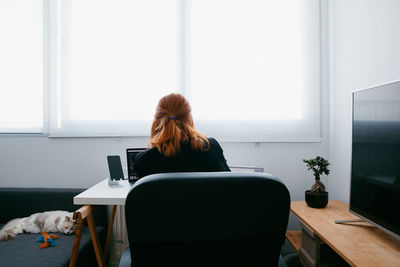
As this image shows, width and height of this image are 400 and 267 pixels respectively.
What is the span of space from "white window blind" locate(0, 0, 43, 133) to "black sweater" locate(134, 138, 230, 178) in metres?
1.61

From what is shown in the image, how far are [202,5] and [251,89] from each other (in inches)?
32.9

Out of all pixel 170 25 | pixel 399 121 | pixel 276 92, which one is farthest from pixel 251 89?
pixel 399 121

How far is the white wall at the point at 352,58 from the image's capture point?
1351 millimetres

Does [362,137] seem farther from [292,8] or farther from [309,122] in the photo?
[292,8]

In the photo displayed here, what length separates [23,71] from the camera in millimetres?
2139

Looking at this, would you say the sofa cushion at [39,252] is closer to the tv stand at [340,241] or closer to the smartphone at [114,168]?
the smartphone at [114,168]

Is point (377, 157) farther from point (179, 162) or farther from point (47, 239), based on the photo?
point (47, 239)

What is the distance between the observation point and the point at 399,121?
0.97 metres

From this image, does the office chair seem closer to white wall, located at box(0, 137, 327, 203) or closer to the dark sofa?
the dark sofa

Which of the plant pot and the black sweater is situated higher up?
the black sweater

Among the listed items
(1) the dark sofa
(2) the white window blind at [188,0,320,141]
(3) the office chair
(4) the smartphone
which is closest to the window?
(2) the white window blind at [188,0,320,141]

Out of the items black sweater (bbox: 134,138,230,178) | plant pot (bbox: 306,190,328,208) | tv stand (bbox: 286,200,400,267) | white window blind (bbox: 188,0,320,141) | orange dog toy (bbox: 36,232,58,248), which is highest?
white window blind (bbox: 188,0,320,141)

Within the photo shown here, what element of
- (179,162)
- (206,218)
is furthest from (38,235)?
(206,218)

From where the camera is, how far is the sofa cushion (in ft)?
4.38
